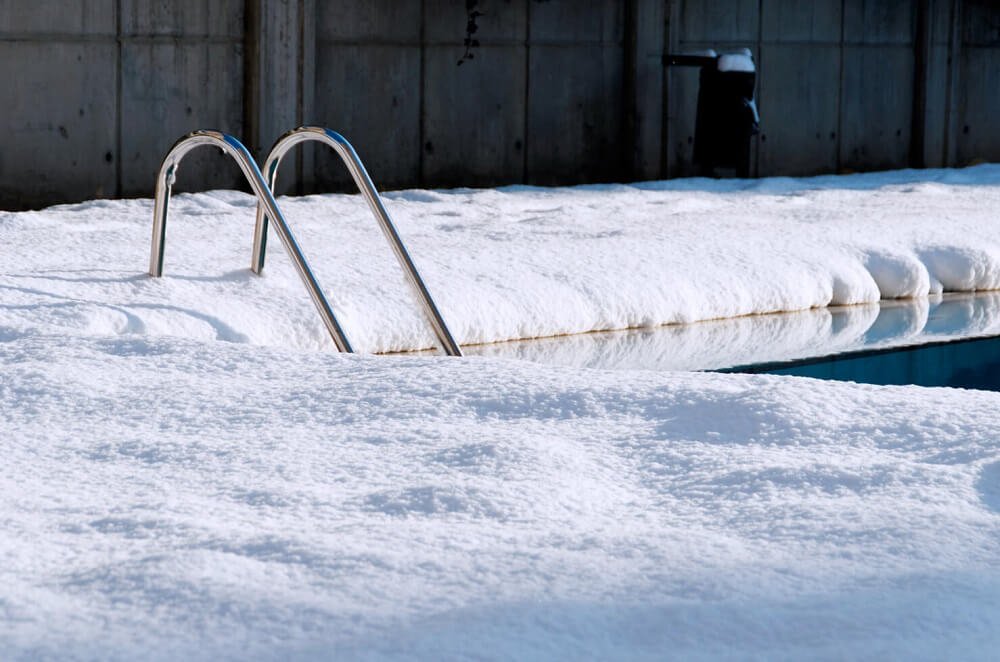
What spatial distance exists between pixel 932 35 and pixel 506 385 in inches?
393

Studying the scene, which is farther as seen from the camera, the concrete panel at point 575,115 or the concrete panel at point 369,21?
the concrete panel at point 575,115

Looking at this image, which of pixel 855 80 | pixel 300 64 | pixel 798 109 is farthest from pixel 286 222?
pixel 855 80

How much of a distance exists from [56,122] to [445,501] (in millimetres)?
6099

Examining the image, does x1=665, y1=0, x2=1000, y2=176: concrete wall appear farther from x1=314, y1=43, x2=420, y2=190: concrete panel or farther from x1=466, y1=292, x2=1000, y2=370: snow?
x1=466, y1=292, x2=1000, y2=370: snow

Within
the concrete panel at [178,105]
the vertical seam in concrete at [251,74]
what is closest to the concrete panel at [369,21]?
the vertical seam in concrete at [251,74]

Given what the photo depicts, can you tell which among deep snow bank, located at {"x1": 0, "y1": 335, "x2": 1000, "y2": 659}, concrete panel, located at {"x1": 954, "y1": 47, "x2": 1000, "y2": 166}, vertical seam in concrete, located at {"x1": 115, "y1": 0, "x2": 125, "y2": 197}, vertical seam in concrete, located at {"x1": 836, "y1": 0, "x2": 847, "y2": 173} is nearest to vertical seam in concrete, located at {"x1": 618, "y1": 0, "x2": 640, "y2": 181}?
vertical seam in concrete, located at {"x1": 836, "y1": 0, "x2": 847, "y2": 173}

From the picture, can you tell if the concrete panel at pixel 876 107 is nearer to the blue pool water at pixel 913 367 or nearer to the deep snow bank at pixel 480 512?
the blue pool water at pixel 913 367

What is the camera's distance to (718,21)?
11.3 m

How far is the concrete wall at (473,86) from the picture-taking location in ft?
27.7

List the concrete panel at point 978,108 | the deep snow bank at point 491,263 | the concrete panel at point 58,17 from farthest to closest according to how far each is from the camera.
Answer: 1. the concrete panel at point 978,108
2. the concrete panel at point 58,17
3. the deep snow bank at point 491,263

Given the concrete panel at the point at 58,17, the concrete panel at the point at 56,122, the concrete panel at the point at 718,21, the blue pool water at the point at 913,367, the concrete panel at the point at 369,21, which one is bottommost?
the blue pool water at the point at 913,367

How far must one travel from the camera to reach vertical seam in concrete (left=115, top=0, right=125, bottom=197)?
8.50m

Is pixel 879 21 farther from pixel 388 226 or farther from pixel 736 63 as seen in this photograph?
pixel 388 226

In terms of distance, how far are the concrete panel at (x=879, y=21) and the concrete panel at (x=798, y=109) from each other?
27cm
